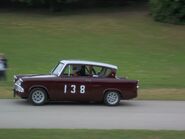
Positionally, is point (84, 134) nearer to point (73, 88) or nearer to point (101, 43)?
point (73, 88)

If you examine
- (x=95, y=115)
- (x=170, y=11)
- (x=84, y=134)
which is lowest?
(x=95, y=115)

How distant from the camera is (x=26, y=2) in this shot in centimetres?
5203

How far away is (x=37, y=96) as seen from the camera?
18.4 meters

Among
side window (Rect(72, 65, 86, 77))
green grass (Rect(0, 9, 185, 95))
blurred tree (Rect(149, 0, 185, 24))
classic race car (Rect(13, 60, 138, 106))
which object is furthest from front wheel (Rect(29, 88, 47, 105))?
blurred tree (Rect(149, 0, 185, 24))

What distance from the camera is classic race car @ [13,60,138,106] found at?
724 inches

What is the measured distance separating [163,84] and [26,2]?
92.4 feet

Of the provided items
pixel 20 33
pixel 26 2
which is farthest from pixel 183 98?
pixel 26 2

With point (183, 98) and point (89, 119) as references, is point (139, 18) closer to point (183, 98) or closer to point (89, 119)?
point (183, 98)

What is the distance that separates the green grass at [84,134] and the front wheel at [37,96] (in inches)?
228

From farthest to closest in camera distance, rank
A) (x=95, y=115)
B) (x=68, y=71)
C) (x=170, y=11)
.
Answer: (x=170, y=11), (x=68, y=71), (x=95, y=115)

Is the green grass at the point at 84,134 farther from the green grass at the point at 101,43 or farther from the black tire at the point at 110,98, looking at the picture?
the green grass at the point at 101,43

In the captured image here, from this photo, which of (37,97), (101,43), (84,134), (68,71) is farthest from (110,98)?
(101,43)

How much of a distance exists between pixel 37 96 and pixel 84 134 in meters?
6.53

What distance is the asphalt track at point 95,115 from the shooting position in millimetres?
14062
